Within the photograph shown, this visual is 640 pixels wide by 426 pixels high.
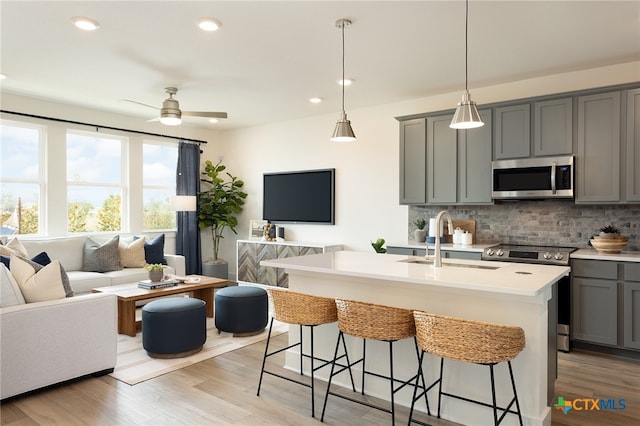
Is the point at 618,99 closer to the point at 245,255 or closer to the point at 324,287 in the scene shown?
the point at 324,287

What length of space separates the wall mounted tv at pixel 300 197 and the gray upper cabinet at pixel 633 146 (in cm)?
354

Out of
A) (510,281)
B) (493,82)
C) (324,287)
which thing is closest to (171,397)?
(324,287)

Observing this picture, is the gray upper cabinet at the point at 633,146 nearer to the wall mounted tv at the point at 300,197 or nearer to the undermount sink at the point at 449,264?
the undermount sink at the point at 449,264

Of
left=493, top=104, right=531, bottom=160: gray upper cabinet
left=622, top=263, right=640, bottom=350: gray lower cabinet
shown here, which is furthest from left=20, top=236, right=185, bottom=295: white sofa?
left=622, top=263, right=640, bottom=350: gray lower cabinet

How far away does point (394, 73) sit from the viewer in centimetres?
445

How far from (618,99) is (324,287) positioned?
124 inches

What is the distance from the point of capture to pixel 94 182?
244 inches

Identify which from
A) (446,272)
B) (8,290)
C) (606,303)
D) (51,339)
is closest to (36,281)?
(8,290)

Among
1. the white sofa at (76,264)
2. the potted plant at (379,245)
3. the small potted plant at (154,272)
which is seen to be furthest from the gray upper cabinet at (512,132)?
the white sofa at (76,264)

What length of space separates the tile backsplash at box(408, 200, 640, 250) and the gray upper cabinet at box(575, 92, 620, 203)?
0.33m

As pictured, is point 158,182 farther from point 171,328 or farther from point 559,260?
point 559,260

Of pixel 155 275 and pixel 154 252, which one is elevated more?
pixel 154 252

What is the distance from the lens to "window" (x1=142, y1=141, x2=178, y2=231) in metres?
6.85

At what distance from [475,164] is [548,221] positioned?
0.96 m
